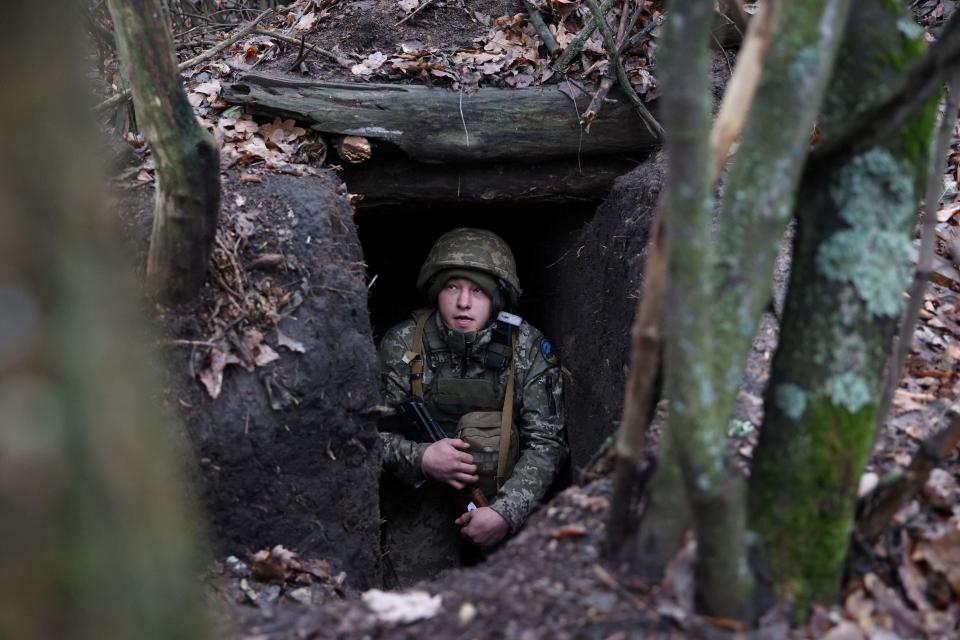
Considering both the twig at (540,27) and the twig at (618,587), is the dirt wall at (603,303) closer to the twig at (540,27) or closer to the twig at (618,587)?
the twig at (540,27)

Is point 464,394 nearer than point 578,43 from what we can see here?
No

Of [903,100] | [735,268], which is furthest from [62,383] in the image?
[903,100]

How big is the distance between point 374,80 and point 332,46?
51 centimetres

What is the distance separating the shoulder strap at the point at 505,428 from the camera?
569cm

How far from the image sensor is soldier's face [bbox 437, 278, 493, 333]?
5.82 meters

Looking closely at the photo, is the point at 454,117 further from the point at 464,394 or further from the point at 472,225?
the point at 472,225

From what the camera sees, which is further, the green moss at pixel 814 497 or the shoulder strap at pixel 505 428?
the shoulder strap at pixel 505 428

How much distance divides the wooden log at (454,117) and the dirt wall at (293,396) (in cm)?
63

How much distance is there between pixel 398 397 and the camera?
580 centimetres

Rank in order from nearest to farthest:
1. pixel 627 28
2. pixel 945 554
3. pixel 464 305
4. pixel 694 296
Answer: pixel 694 296 → pixel 945 554 → pixel 627 28 → pixel 464 305

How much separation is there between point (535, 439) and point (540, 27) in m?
2.77

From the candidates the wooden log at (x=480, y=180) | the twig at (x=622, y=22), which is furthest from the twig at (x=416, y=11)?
the twig at (x=622, y=22)

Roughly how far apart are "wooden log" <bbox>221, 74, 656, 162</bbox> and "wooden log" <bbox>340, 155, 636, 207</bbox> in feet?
0.39

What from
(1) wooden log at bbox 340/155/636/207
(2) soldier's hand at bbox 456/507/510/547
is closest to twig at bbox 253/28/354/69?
(1) wooden log at bbox 340/155/636/207
